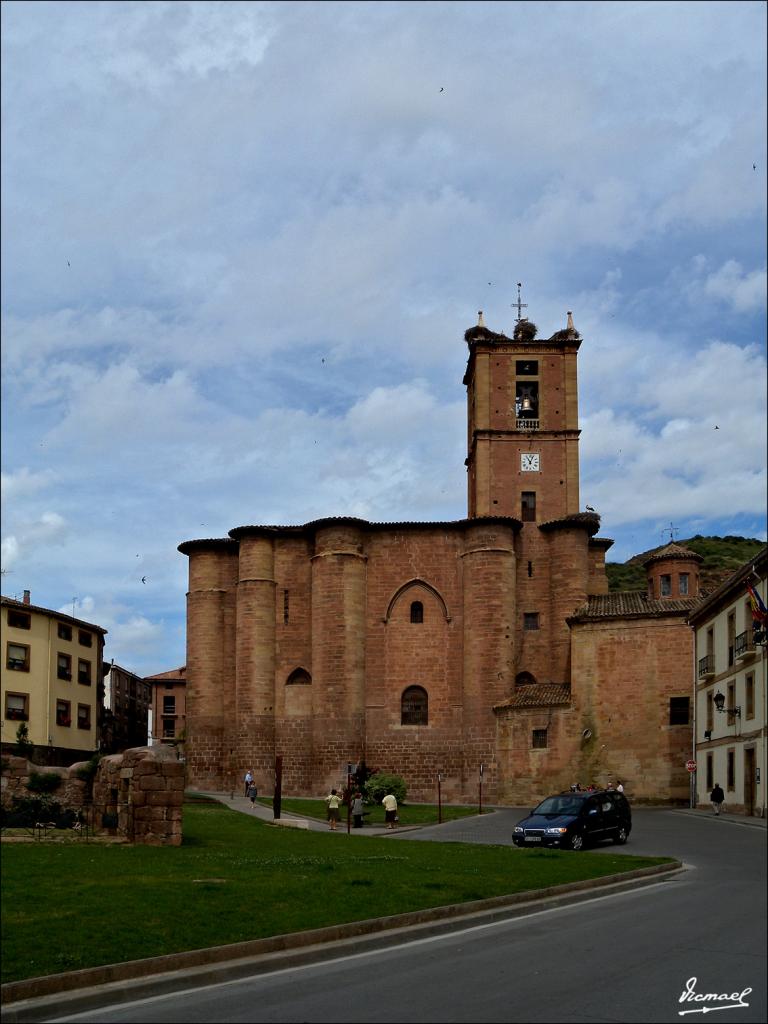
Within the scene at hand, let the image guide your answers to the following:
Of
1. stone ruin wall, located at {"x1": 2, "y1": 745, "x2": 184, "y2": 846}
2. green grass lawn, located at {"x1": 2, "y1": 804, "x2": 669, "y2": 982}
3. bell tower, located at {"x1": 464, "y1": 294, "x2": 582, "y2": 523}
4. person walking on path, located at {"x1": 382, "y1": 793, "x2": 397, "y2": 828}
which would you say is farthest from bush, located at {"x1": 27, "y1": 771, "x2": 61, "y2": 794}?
bell tower, located at {"x1": 464, "y1": 294, "x2": 582, "y2": 523}

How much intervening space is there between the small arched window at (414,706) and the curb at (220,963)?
129 ft

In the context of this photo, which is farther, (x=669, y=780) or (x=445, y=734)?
(x=445, y=734)

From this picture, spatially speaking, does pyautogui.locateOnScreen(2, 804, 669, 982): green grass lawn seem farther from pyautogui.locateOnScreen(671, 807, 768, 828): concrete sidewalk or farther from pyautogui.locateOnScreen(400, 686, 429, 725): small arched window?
pyautogui.locateOnScreen(400, 686, 429, 725): small arched window

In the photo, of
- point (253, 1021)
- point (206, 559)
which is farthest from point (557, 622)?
point (253, 1021)

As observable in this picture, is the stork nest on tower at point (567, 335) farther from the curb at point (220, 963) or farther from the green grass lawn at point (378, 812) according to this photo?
the curb at point (220, 963)

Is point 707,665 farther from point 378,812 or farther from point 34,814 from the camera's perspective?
point 34,814

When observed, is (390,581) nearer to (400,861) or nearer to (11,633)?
(11,633)

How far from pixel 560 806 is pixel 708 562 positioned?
6789cm

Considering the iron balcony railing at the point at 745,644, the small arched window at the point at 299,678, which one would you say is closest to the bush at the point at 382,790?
the small arched window at the point at 299,678

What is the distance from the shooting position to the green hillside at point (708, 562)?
8403cm

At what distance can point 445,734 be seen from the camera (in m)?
53.5

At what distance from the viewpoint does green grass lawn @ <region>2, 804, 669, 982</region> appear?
11.1 metres

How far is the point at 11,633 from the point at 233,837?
3059 centimetres

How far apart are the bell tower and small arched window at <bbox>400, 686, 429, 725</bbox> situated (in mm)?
9886
